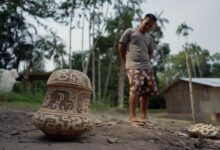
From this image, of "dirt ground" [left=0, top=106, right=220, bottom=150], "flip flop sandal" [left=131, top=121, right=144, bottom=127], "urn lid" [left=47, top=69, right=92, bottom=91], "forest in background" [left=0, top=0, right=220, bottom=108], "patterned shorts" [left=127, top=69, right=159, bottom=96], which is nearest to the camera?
"dirt ground" [left=0, top=106, right=220, bottom=150]

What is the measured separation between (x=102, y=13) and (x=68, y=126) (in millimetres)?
18873

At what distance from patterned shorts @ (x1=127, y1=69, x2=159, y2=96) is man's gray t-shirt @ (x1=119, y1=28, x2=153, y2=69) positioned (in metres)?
0.09

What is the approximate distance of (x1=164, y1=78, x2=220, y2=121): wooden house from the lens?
63.4ft

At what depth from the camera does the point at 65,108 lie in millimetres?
3775

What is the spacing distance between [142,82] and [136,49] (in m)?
0.50

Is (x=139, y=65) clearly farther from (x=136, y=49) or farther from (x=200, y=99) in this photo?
(x=200, y=99)

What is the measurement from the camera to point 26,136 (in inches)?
161

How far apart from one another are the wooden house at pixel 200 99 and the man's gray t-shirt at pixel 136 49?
14.5 metres

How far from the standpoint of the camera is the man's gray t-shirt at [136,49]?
489 cm

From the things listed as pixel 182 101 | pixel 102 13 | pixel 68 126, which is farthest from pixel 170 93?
pixel 68 126

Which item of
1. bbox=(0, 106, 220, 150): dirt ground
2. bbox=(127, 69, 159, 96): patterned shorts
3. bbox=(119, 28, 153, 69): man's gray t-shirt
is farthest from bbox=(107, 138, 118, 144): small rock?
bbox=(119, 28, 153, 69): man's gray t-shirt

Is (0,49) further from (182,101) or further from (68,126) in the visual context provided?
(68,126)

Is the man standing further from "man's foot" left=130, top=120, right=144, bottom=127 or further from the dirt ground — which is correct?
the dirt ground

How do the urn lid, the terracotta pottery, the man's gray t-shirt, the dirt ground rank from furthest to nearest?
1. the man's gray t-shirt
2. the urn lid
3. the terracotta pottery
4. the dirt ground
